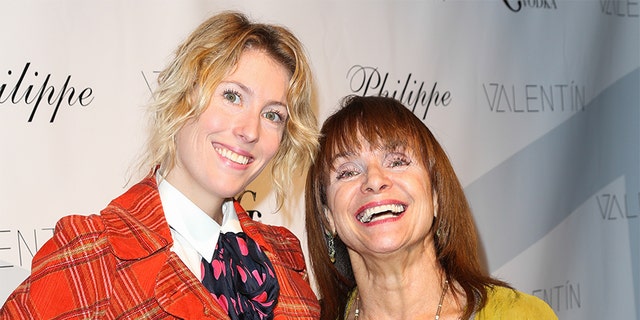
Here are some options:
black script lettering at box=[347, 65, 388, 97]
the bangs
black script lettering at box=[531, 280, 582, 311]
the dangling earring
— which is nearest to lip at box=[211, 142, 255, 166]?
the bangs

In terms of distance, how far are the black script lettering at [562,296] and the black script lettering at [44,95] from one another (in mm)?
1834

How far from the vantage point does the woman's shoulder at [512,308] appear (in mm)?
1954

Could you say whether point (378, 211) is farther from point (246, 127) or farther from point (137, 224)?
point (137, 224)

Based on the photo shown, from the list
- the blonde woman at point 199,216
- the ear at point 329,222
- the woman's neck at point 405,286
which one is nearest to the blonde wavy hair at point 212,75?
the blonde woman at point 199,216

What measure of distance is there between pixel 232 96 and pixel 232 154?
4.7 inches

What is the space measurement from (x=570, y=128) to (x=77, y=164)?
195 cm

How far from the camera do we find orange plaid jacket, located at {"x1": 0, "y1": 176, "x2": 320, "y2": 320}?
1550mm

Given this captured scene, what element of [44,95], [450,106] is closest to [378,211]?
[44,95]

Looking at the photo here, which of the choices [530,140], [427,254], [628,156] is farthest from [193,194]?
[628,156]

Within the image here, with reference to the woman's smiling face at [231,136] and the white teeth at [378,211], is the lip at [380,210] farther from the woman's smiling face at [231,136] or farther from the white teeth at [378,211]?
the woman's smiling face at [231,136]

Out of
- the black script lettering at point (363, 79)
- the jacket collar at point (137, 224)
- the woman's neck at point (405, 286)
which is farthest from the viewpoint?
the black script lettering at point (363, 79)

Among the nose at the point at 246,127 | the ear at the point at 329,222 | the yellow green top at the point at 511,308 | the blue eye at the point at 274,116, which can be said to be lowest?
the yellow green top at the point at 511,308

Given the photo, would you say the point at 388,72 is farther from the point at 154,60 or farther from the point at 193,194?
the point at 193,194

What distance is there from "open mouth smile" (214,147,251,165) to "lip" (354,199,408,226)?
1.07 feet
